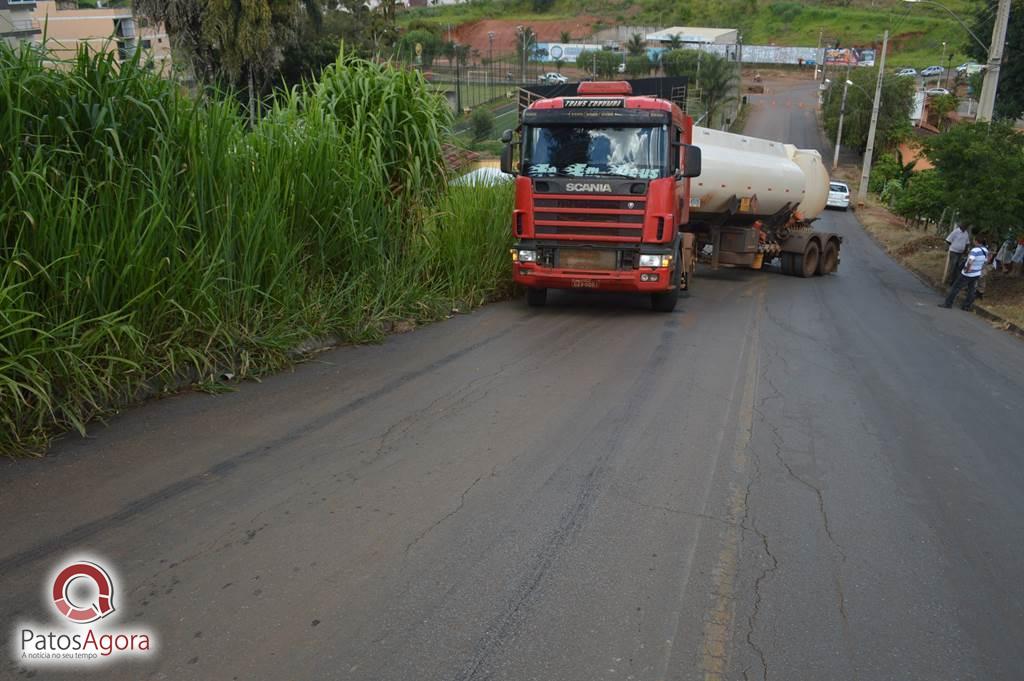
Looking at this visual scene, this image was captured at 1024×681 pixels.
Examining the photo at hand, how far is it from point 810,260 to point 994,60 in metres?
6.49

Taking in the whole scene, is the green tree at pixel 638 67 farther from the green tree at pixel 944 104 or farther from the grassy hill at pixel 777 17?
the grassy hill at pixel 777 17

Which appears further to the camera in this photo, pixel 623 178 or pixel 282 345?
pixel 623 178

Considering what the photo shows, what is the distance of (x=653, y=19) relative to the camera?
14875 centimetres

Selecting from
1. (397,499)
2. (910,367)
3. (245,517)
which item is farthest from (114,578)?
(910,367)

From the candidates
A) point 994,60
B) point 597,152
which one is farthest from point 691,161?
point 994,60

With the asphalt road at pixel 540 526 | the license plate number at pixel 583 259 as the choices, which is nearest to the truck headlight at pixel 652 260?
the license plate number at pixel 583 259

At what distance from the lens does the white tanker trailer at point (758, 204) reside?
18.0 m

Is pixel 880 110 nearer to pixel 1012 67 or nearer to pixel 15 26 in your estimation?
pixel 1012 67

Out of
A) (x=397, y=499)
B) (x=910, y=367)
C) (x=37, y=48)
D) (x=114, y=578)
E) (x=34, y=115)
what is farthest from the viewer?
(x=910, y=367)

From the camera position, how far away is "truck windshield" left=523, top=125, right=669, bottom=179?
12711 mm

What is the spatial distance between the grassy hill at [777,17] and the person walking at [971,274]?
108884 mm

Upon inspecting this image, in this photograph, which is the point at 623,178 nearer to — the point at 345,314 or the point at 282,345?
the point at 345,314

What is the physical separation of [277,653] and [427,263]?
8.91 meters

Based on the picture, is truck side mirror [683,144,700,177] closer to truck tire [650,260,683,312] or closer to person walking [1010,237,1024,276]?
truck tire [650,260,683,312]
